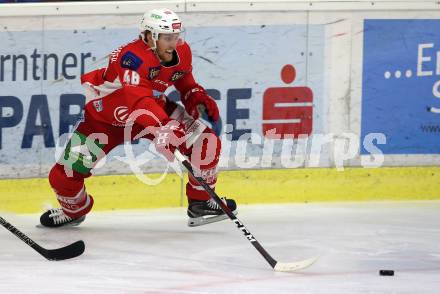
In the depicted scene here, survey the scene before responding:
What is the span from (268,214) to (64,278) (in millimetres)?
1811

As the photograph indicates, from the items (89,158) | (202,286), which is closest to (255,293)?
(202,286)

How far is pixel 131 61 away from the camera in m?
6.31

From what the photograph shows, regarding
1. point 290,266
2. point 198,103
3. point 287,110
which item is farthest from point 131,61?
point 287,110

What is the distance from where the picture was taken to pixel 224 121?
7438mm

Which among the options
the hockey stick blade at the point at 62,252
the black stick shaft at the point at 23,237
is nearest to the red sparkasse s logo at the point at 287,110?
the hockey stick blade at the point at 62,252

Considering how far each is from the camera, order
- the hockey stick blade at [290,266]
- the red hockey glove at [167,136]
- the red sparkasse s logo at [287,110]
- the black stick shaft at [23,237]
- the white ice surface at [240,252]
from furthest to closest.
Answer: the red sparkasse s logo at [287,110]
the red hockey glove at [167,136]
the black stick shaft at [23,237]
the hockey stick blade at [290,266]
the white ice surface at [240,252]

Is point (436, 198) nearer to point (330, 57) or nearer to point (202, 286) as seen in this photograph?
point (330, 57)

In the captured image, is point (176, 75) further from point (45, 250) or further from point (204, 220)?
point (45, 250)

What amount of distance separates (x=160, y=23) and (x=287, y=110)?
1.39 metres

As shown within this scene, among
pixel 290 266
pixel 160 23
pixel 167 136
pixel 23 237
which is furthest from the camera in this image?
pixel 160 23

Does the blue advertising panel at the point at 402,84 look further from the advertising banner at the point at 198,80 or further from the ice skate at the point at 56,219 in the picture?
the ice skate at the point at 56,219

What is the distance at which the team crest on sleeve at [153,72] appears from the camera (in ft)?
20.9

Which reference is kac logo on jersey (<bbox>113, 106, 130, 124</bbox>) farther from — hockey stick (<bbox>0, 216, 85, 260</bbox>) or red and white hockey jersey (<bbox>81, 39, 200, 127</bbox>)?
Result: hockey stick (<bbox>0, 216, 85, 260</bbox>)

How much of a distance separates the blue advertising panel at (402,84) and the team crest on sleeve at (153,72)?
1.55m
